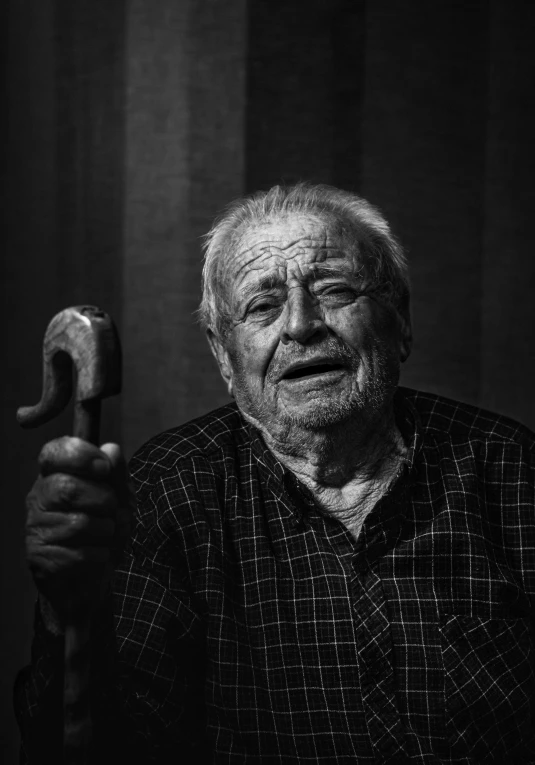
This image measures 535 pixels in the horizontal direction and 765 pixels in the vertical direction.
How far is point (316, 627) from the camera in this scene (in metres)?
1.55

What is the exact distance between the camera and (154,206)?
225 centimetres

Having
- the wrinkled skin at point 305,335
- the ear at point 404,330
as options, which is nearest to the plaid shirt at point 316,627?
the wrinkled skin at point 305,335

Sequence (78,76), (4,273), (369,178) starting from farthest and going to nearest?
1. (369,178)
2. (78,76)
3. (4,273)

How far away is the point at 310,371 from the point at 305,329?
9cm

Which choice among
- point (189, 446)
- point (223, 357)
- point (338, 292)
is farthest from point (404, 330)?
point (189, 446)

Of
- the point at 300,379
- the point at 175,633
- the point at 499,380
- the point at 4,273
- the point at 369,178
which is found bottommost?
the point at 175,633

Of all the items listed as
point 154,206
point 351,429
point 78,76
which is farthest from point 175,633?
point 78,76

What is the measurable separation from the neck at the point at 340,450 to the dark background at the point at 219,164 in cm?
63

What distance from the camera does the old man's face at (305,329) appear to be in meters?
1.58

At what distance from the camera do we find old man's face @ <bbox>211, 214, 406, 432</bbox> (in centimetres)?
158

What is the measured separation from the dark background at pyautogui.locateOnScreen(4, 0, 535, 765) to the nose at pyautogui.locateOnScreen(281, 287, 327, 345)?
659mm

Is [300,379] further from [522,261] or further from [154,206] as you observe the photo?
[522,261]

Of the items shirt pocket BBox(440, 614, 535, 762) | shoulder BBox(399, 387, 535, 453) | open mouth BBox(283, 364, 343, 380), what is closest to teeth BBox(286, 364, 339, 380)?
open mouth BBox(283, 364, 343, 380)

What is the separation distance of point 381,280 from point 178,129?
2.61 ft
